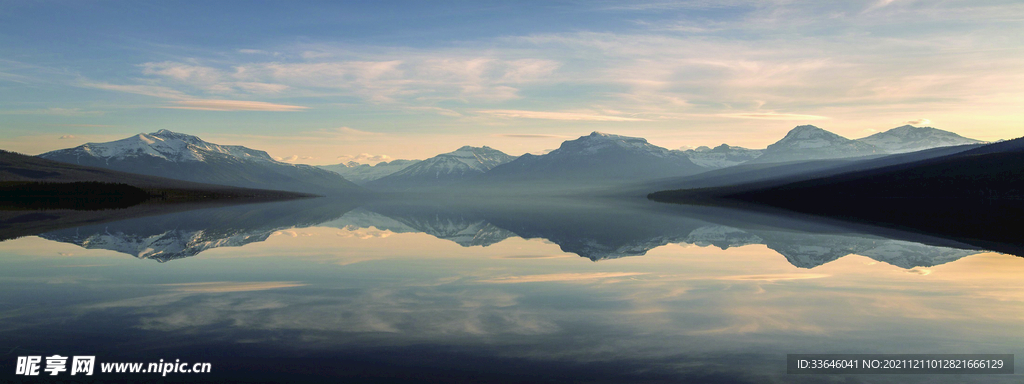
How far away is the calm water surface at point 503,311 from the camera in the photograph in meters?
13.8

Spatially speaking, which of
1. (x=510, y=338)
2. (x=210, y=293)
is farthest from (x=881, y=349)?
(x=210, y=293)

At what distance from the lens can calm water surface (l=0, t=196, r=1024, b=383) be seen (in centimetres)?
1378

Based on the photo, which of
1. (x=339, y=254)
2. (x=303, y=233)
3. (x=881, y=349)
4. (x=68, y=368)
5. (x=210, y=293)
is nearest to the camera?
(x=68, y=368)

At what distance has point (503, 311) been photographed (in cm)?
1900

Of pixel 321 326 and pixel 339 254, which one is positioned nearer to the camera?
pixel 321 326

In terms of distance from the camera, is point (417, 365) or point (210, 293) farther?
point (210, 293)

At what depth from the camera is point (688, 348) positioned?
49.2 ft

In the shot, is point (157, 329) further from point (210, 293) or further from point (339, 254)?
point (339, 254)

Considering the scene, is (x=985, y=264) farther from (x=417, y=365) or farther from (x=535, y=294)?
(x=417, y=365)

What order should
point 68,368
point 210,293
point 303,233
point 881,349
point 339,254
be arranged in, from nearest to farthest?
1. point 68,368
2. point 881,349
3. point 210,293
4. point 339,254
5. point 303,233

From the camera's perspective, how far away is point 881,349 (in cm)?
1490

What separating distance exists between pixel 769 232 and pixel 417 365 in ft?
153

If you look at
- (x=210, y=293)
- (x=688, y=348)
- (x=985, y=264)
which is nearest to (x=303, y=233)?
(x=210, y=293)

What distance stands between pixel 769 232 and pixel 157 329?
161ft
